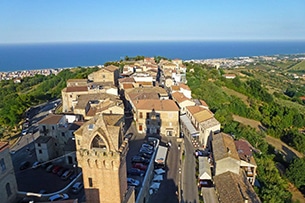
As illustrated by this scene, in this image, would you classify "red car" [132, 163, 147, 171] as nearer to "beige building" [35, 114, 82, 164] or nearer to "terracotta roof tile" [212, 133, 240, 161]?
"beige building" [35, 114, 82, 164]

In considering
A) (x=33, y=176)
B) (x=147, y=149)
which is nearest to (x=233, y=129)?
(x=147, y=149)

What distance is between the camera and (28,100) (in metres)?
63.2

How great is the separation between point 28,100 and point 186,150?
44159 mm

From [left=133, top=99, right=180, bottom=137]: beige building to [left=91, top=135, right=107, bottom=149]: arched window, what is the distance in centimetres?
2573

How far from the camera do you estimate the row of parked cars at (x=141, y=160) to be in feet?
96.3

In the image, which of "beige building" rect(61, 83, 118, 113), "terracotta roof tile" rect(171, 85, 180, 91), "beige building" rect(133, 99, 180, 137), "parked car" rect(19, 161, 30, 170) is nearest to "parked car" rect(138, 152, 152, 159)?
"beige building" rect(133, 99, 180, 137)

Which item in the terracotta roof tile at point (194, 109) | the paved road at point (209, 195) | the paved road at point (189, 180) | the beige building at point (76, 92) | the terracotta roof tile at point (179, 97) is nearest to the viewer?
the paved road at point (209, 195)

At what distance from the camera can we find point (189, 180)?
109 feet

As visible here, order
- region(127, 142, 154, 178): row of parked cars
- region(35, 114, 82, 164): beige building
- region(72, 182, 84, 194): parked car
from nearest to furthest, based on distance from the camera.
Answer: region(72, 182, 84, 194): parked car
region(127, 142, 154, 178): row of parked cars
region(35, 114, 82, 164): beige building

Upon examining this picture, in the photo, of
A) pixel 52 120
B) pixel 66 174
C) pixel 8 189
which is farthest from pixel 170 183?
pixel 52 120

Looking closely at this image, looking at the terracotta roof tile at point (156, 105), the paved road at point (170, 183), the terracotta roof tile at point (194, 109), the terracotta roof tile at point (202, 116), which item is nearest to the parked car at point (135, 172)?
the paved road at point (170, 183)

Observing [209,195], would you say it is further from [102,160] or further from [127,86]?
[127,86]

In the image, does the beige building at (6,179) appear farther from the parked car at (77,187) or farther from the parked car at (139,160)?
the parked car at (139,160)

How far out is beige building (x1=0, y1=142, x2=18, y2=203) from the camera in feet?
82.8
